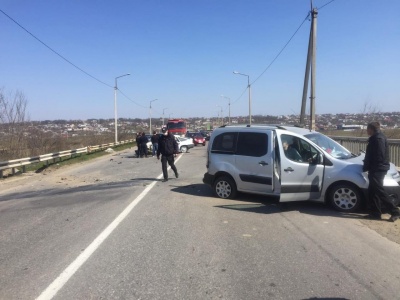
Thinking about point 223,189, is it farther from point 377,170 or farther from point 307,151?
point 377,170

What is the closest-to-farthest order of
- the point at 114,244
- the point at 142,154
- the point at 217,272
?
the point at 217,272
the point at 114,244
the point at 142,154

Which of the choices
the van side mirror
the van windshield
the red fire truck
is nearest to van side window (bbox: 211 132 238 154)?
the van windshield

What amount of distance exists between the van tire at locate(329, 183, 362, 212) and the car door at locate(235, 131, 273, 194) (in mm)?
1372

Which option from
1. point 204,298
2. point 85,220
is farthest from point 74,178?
point 204,298

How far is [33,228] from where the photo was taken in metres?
7.37

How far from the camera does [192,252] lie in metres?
5.67

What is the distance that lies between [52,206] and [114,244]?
4243 mm

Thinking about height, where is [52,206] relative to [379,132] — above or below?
below

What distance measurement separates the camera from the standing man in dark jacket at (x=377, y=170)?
742cm

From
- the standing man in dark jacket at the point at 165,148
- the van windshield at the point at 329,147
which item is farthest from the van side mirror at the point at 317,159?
the standing man in dark jacket at the point at 165,148

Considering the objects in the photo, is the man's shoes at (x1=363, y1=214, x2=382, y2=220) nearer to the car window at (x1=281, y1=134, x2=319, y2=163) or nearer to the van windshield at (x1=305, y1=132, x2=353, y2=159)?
the van windshield at (x1=305, y1=132, x2=353, y2=159)

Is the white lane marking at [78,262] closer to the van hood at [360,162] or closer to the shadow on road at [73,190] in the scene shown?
the shadow on road at [73,190]

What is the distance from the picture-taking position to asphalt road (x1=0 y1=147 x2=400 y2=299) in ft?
14.4

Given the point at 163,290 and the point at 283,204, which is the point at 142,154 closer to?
the point at 283,204
